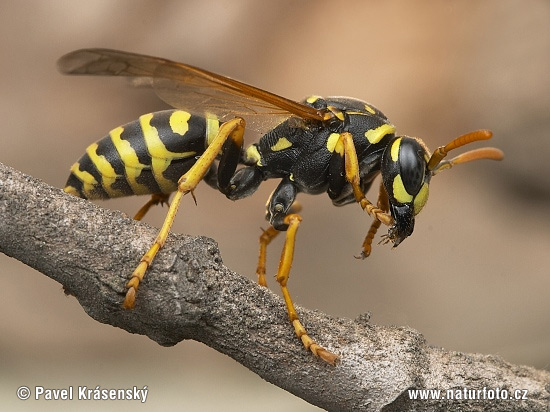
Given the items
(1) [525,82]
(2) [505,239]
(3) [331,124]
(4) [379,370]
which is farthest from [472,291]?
(4) [379,370]

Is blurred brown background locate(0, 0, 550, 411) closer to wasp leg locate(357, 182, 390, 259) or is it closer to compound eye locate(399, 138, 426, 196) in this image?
wasp leg locate(357, 182, 390, 259)

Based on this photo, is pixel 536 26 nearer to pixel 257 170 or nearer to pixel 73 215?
pixel 257 170

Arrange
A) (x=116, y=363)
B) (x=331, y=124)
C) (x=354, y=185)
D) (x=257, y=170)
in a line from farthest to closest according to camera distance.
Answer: (x=116, y=363), (x=257, y=170), (x=331, y=124), (x=354, y=185)

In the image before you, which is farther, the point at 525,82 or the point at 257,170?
the point at 525,82

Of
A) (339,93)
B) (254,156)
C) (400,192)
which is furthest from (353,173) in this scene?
(339,93)

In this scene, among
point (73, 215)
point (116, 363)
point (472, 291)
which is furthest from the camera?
point (472, 291)

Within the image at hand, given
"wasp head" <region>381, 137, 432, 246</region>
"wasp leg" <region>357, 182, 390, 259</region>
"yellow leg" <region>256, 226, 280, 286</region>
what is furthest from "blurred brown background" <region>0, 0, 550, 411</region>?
"wasp head" <region>381, 137, 432, 246</region>

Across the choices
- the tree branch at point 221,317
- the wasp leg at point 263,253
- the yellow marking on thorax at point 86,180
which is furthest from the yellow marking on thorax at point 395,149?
the yellow marking on thorax at point 86,180
